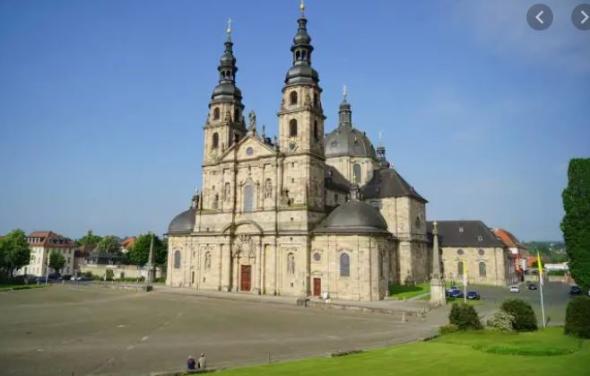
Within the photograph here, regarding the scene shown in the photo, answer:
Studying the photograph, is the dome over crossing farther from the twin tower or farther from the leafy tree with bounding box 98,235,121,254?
the leafy tree with bounding box 98,235,121,254

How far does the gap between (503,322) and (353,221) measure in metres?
23.2

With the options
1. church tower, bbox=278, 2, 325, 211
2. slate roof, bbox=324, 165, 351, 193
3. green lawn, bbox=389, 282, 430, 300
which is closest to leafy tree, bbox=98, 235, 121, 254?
slate roof, bbox=324, 165, 351, 193

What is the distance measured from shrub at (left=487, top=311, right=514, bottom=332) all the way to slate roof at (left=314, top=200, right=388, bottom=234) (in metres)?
20.7

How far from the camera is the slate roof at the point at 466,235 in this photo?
2849 inches

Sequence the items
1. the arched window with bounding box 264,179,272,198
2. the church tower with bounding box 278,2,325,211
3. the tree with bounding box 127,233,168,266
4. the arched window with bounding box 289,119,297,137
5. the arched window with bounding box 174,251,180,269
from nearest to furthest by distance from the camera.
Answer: the church tower with bounding box 278,2,325,211 → the arched window with bounding box 264,179,272,198 → the arched window with bounding box 289,119,297,137 → the arched window with bounding box 174,251,180,269 → the tree with bounding box 127,233,168,266

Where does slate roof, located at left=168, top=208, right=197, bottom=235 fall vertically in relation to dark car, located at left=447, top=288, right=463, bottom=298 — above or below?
above

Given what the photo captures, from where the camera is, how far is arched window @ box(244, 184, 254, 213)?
55.5 metres

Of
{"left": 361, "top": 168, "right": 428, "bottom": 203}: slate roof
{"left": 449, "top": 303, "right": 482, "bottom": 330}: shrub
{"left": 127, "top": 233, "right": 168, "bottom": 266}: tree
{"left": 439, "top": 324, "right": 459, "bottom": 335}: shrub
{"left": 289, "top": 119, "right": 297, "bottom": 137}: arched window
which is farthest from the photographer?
{"left": 127, "top": 233, "right": 168, "bottom": 266}: tree

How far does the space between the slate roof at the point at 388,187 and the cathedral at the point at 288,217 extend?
0.69 feet

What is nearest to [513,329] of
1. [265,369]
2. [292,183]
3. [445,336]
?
[445,336]

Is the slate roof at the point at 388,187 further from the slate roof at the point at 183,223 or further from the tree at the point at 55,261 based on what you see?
the tree at the point at 55,261

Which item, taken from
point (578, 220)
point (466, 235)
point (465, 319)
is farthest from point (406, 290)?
point (465, 319)

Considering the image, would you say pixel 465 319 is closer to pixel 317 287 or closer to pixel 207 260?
pixel 317 287

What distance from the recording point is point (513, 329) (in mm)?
27297
